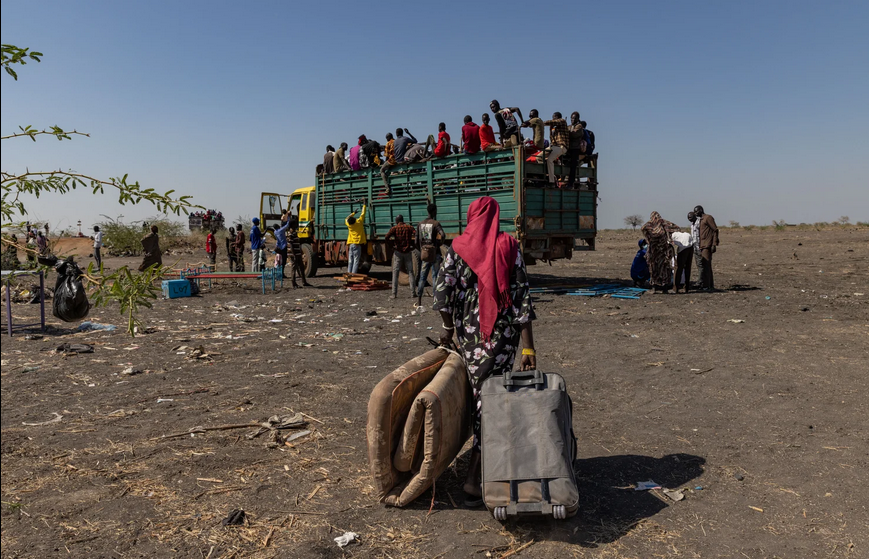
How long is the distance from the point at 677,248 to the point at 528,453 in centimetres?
1012

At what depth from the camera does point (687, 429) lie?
15.5 feet

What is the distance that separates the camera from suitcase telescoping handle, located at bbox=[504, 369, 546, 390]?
3.23 m

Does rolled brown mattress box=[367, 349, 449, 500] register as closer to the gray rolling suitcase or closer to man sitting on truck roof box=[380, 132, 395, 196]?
the gray rolling suitcase

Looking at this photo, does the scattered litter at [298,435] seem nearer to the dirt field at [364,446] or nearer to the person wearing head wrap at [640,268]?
the dirt field at [364,446]

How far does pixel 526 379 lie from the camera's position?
10.8 feet

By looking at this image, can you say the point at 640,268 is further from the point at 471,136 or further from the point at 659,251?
the point at 471,136

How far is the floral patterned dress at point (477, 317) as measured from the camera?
11.8ft

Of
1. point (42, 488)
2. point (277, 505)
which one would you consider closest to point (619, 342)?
point (277, 505)

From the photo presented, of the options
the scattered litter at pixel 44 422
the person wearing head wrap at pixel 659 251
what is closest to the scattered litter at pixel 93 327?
the scattered litter at pixel 44 422

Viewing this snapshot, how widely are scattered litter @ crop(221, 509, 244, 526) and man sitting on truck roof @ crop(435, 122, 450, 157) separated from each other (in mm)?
10225

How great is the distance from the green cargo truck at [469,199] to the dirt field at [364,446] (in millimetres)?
3399

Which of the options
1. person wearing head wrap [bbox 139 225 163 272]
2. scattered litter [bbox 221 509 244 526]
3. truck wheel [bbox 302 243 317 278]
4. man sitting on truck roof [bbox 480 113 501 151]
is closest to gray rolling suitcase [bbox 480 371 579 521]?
scattered litter [bbox 221 509 244 526]

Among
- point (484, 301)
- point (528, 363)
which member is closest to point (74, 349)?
point (484, 301)

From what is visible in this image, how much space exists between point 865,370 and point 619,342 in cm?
255
